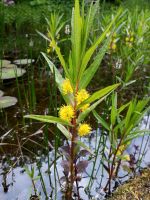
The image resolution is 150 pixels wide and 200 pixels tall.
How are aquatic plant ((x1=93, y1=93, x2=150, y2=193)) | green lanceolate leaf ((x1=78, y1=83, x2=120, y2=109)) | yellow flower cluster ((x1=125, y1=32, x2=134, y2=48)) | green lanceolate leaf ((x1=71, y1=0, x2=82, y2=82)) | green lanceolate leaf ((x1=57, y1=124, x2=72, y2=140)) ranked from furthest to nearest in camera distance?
yellow flower cluster ((x1=125, y1=32, x2=134, y2=48)) → aquatic plant ((x1=93, y1=93, x2=150, y2=193)) → green lanceolate leaf ((x1=57, y1=124, x2=72, y2=140)) → green lanceolate leaf ((x1=78, y1=83, x2=120, y2=109)) → green lanceolate leaf ((x1=71, y1=0, x2=82, y2=82))

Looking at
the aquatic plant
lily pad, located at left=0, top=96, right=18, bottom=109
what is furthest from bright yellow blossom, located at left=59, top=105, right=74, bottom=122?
lily pad, located at left=0, top=96, right=18, bottom=109

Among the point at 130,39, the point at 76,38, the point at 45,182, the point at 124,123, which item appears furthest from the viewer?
the point at 130,39

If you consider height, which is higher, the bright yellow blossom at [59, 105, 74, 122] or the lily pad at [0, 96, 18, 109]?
the bright yellow blossom at [59, 105, 74, 122]

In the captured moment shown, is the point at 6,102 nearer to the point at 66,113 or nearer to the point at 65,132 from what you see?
the point at 65,132

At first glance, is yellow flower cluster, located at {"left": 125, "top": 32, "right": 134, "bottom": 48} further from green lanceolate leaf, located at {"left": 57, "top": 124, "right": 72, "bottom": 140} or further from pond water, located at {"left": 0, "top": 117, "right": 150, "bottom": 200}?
green lanceolate leaf, located at {"left": 57, "top": 124, "right": 72, "bottom": 140}

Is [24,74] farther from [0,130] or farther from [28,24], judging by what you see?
[28,24]

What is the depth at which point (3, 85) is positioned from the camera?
122 inches

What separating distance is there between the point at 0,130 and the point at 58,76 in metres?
1.10

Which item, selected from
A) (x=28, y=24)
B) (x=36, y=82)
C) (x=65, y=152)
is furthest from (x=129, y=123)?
(x=28, y=24)

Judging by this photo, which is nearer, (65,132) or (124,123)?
(65,132)

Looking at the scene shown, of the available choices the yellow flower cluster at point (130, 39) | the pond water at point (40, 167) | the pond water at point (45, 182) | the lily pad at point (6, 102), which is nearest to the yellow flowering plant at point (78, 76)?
the pond water at point (40, 167)

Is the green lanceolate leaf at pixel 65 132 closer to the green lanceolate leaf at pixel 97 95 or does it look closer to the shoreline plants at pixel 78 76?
the shoreline plants at pixel 78 76

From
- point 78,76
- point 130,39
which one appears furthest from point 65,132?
point 130,39

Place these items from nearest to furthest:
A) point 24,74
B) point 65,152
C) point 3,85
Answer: point 65,152, point 3,85, point 24,74
